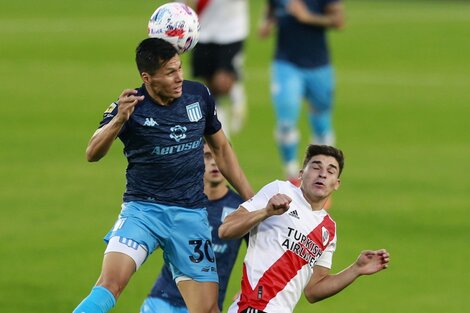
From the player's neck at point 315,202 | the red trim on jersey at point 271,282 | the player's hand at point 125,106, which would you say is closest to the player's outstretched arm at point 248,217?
the red trim on jersey at point 271,282

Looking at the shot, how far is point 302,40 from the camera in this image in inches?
669

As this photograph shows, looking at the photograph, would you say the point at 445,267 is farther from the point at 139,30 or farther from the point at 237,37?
the point at 139,30

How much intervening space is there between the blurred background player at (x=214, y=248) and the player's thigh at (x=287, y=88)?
7150 mm

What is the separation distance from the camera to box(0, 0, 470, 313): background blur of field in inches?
510

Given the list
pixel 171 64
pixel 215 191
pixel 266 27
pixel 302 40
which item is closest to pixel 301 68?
pixel 302 40

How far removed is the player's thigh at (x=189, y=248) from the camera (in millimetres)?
8828

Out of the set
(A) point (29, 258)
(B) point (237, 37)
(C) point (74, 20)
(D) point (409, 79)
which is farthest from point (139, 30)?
(A) point (29, 258)

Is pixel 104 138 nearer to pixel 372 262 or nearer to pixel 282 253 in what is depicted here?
pixel 282 253

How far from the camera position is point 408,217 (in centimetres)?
1602

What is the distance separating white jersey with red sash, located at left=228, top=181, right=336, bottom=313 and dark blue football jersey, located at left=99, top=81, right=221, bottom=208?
0.63 m

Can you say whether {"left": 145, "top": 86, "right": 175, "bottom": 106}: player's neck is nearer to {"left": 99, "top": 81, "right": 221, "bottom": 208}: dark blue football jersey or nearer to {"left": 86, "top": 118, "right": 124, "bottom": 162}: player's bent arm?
{"left": 99, "top": 81, "right": 221, "bottom": 208}: dark blue football jersey

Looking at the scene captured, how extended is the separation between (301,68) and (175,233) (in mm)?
8384

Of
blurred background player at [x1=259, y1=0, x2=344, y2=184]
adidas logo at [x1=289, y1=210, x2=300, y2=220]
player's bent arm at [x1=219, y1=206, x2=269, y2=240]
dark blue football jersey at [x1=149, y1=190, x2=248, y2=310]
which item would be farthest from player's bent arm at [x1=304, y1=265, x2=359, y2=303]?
blurred background player at [x1=259, y1=0, x2=344, y2=184]

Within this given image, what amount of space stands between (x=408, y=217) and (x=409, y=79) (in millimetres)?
14499
